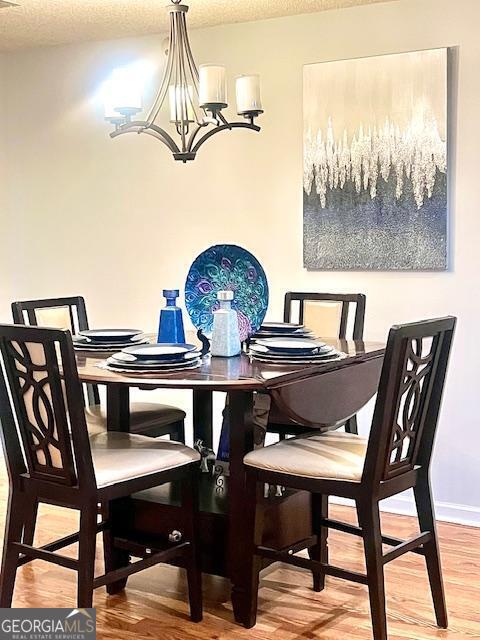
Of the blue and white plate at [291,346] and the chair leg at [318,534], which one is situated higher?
the blue and white plate at [291,346]

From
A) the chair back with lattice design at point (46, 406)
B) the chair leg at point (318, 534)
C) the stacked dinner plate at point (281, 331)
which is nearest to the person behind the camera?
the chair back with lattice design at point (46, 406)

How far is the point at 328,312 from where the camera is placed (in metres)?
3.84

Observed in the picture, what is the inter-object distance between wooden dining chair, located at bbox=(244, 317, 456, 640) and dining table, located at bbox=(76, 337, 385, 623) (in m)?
0.05

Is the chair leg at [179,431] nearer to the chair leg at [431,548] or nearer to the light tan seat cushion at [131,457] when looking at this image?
the light tan seat cushion at [131,457]

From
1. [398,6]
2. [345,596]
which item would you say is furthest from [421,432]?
[398,6]

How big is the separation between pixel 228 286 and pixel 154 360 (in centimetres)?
51

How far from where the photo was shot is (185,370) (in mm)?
2754

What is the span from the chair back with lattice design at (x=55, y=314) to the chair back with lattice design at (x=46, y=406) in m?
A: 0.98

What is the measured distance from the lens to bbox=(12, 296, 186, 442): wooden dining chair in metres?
3.52

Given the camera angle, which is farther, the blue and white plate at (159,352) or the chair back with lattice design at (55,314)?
the chair back with lattice design at (55,314)

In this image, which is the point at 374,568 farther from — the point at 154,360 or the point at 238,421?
the point at 154,360

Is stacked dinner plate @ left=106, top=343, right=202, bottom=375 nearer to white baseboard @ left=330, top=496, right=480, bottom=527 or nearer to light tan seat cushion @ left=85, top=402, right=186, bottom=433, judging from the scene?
light tan seat cushion @ left=85, top=402, right=186, bottom=433

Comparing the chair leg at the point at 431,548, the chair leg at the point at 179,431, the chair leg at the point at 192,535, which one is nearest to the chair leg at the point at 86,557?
the chair leg at the point at 192,535

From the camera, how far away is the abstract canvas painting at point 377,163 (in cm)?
385
